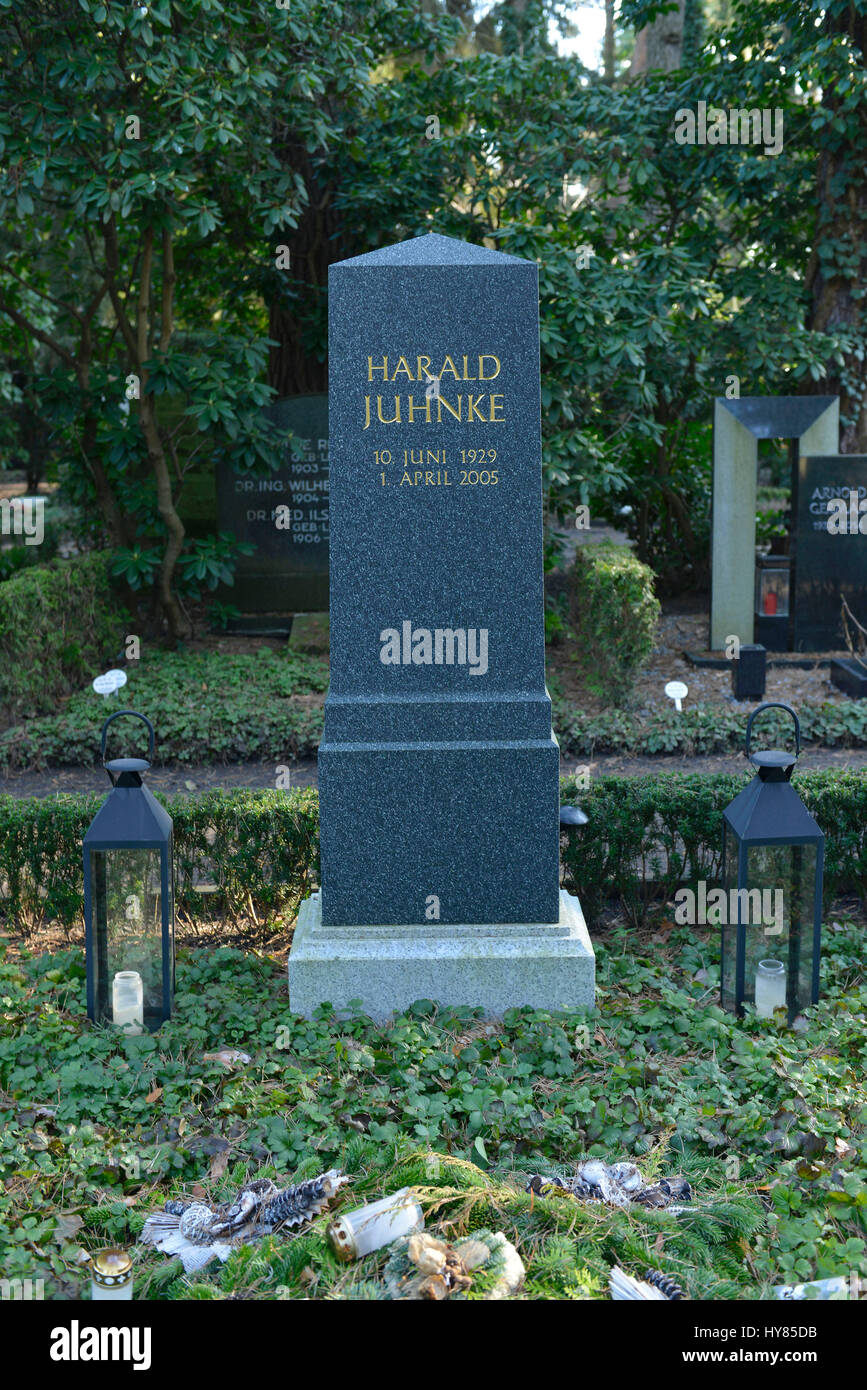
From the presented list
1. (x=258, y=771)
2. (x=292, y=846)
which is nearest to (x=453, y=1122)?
(x=292, y=846)

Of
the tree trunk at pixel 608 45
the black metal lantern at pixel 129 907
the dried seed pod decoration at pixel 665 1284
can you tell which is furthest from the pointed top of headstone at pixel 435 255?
the tree trunk at pixel 608 45

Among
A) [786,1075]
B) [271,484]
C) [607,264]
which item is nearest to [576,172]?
[607,264]

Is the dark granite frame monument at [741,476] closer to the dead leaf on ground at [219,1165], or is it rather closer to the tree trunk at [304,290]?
the tree trunk at [304,290]

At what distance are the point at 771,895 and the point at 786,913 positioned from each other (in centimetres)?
10

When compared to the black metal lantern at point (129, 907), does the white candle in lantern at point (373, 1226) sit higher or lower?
lower

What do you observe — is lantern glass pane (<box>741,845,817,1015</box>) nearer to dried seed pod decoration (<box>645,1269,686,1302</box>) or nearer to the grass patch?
dried seed pod decoration (<box>645,1269,686,1302</box>)

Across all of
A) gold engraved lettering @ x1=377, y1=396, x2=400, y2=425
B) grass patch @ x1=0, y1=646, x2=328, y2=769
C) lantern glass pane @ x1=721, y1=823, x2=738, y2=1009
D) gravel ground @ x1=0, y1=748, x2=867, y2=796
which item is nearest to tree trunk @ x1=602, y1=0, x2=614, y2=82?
grass patch @ x1=0, y1=646, x2=328, y2=769

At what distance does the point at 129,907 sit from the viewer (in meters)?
4.64

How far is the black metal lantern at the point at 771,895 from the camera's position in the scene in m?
4.49

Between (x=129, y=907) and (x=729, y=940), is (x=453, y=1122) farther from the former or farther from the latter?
(x=129, y=907)

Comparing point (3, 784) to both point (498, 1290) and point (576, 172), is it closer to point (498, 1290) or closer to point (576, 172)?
point (498, 1290)

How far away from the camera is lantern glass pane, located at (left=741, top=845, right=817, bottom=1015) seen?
4.62 metres

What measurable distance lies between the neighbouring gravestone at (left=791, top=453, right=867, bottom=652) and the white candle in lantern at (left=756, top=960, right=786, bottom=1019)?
7084 millimetres
